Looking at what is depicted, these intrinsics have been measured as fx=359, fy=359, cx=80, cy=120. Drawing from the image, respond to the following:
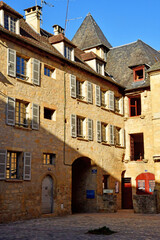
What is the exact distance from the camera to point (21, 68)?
17.9m

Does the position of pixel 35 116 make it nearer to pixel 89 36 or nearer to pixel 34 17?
pixel 34 17

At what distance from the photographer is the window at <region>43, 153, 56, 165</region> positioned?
1858cm

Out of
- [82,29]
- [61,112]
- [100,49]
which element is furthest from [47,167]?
[82,29]

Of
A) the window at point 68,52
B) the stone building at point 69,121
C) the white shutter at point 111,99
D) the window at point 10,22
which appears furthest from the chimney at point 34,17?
the white shutter at point 111,99

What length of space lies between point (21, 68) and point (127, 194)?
11745 millimetres

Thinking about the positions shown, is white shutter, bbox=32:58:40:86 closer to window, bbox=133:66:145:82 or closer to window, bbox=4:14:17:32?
window, bbox=4:14:17:32

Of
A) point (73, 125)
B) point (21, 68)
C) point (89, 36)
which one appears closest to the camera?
point (21, 68)

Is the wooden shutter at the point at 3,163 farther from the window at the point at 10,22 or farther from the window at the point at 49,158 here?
the window at the point at 10,22

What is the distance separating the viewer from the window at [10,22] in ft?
57.4

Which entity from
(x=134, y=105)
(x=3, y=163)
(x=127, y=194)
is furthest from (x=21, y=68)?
(x=127, y=194)

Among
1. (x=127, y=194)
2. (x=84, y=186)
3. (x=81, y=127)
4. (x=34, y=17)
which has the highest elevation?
(x=34, y=17)

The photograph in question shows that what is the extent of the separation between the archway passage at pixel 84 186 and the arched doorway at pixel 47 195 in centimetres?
368

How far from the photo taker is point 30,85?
59.0ft

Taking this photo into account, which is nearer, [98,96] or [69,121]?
[69,121]
